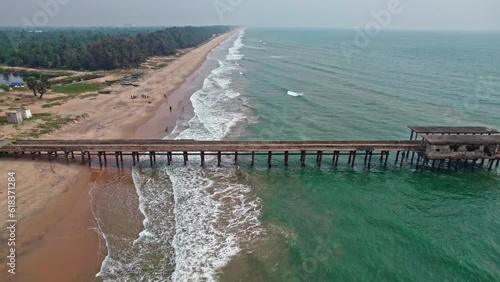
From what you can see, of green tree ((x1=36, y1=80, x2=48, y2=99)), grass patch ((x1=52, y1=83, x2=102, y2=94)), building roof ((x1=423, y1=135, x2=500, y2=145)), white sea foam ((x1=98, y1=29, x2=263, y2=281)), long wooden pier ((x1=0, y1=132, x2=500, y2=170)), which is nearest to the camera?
white sea foam ((x1=98, y1=29, x2=263, y2=281))

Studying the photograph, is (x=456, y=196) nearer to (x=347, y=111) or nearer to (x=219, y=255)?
(x=219, y=255)

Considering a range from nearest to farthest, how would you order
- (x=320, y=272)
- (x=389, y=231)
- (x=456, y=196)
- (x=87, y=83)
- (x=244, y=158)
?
(x=320, y=272)
(x=389, y=231)
(x=456, y=196)
(x=244, y=158)
(x=87, y=83)

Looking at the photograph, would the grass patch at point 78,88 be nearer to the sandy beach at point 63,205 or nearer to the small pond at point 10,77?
the sandy beach at point 63,205

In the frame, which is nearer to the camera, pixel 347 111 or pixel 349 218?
pixel 349 218

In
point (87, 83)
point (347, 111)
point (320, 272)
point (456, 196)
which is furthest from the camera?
point (87, 83)

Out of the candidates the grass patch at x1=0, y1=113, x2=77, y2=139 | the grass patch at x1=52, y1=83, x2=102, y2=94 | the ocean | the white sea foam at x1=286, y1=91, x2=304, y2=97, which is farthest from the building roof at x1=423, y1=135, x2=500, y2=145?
the grass patch at x1=52, y1=83, x2=102, y2=94

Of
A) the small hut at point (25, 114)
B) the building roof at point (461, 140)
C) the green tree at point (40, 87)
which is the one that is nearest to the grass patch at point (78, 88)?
the green tree at point (40, 87)

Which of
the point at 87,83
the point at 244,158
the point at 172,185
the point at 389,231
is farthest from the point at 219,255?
the point at 87,83

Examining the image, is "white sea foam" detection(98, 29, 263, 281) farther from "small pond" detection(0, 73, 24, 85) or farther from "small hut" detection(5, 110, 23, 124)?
"small pond" detection(0, 73, 24, 85)
